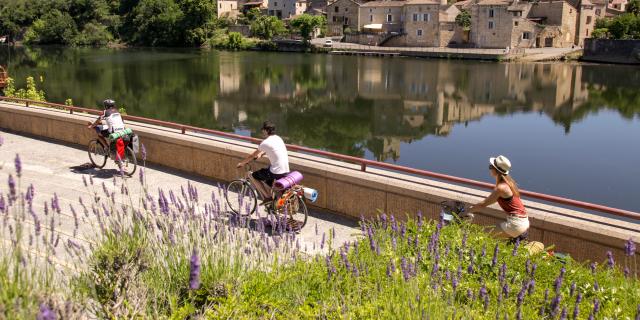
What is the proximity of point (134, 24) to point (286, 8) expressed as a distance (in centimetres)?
2383

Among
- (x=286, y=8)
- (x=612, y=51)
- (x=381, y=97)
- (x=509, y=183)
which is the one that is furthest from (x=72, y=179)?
(x=286, y=8)

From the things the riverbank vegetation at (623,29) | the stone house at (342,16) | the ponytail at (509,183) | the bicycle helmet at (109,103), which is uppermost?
the stone house at (342,16)

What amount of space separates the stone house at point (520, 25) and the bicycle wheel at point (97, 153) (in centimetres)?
6667

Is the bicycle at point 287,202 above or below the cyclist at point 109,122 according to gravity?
below

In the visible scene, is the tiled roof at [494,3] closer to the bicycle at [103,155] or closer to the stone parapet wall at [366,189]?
the stone parapet wall at [366,189]

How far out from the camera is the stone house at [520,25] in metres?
69.9

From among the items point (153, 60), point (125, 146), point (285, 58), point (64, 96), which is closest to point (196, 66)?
point (153, 60)

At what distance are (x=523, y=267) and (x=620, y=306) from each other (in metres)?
0.76

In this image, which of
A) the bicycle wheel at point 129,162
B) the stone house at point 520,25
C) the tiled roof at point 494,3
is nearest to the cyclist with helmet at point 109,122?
the bicycle wheel at point 129,162

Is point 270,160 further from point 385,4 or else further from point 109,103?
point 385,4

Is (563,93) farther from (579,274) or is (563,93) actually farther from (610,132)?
(579,274)

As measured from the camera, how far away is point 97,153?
975 centimetres

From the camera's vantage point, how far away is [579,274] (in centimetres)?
446

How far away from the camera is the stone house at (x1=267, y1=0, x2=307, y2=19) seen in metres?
94.6
